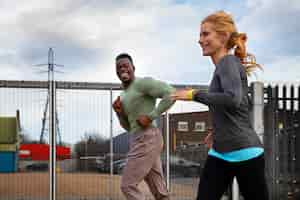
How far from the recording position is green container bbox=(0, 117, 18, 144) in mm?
8320

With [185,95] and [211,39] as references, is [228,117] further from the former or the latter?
[211,39]

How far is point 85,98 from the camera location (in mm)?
8602

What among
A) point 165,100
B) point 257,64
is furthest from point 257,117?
point 257,64

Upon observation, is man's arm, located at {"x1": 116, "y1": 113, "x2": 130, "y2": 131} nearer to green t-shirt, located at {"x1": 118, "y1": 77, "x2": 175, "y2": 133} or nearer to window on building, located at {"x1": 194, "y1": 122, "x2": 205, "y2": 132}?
green t-shirt, located at {"x1": 118, "y1": 77, "x2": 175, "y2": 133}

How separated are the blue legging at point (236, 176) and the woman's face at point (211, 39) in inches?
26.3

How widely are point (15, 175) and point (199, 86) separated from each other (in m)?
3.62

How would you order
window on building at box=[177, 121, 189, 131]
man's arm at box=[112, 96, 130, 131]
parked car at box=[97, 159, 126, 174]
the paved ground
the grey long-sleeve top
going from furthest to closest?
window on building at box=[177, 121, 189, 131]
parked car at box=[97, 159, 126, 174]
the paved ground
man's arm at box=[112, 96, 130, 131]
the grey long-sleeve top

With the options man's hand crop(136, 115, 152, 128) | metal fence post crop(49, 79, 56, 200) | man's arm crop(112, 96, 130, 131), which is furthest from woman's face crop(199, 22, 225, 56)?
metal fence post crop(49, 79, 56, 200)

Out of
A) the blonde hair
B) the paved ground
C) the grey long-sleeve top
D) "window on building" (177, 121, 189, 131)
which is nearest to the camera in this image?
the grey long-sleeve top

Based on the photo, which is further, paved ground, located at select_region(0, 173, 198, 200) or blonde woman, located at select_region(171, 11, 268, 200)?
paved ground, located at select_region(0, 173, 198, 200)

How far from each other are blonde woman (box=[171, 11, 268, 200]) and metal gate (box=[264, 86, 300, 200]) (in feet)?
18.9

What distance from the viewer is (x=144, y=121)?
3920mm

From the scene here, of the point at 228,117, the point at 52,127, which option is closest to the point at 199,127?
the point at 52,127

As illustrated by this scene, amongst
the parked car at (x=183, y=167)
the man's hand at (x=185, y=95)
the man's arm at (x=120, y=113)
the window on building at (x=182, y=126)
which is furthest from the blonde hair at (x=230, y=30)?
the parked car at (x=183, y=167)
